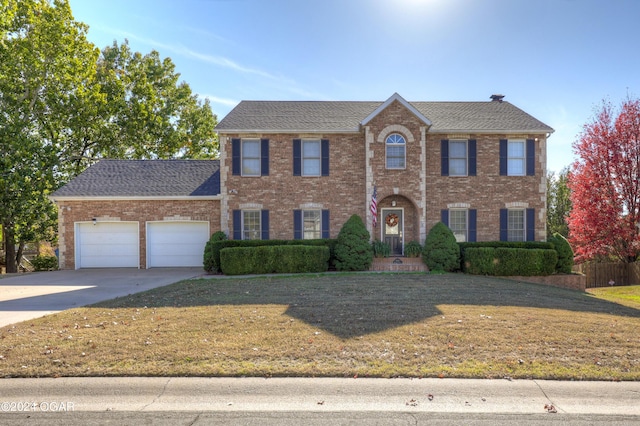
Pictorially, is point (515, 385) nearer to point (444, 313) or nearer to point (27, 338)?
point (444, 313)

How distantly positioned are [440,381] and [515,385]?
3.06 feet

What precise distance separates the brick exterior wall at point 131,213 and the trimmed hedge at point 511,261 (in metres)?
11.4

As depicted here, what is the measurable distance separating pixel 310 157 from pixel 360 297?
878 cm

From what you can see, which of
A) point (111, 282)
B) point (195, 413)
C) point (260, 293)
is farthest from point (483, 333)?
point (111, 282)

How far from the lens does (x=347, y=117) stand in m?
18.3

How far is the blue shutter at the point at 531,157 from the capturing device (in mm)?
17203

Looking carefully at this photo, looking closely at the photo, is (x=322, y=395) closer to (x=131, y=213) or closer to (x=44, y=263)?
(x=131, y=213)

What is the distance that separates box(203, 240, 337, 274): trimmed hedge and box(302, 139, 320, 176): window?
324 cm

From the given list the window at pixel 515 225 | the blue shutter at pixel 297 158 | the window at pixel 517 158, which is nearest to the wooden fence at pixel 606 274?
the window at pixel 515 225

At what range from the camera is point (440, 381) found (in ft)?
16.4

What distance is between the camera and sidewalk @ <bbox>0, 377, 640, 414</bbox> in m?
4.39

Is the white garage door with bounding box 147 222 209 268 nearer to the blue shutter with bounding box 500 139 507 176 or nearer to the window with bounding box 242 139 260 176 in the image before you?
the window with bounding box 242 139 260 176

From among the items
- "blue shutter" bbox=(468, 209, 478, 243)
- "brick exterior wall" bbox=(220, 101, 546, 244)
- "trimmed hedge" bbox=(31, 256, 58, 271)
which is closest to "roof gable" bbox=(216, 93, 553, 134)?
"brick exterior wall" bbox=(220, 101, 546, 244)

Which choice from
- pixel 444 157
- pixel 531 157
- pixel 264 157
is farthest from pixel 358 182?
pixel 531 157
